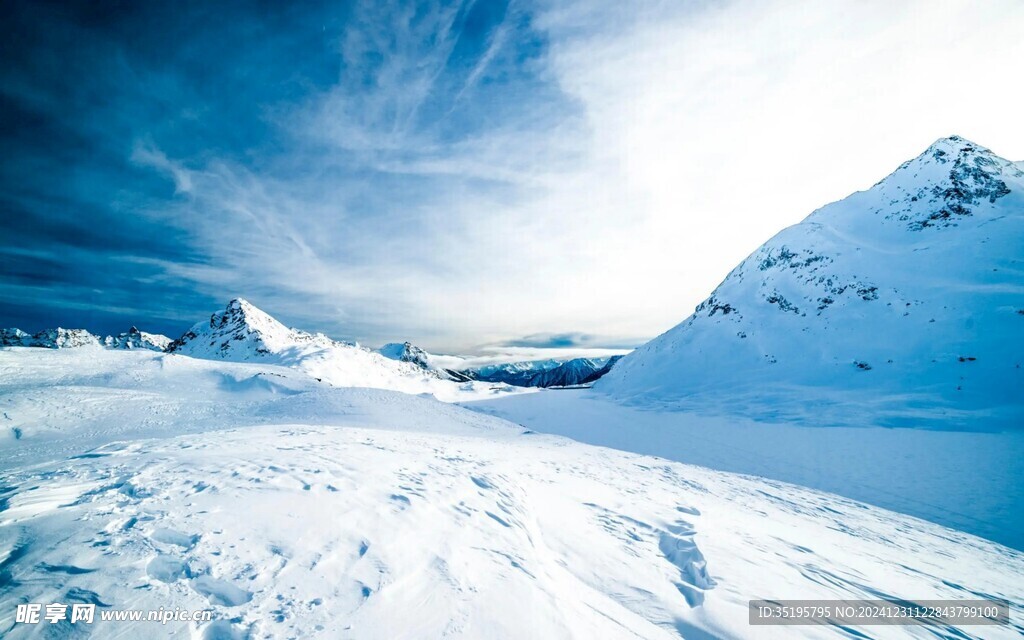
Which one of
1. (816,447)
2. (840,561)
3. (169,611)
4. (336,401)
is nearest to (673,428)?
(816,447)

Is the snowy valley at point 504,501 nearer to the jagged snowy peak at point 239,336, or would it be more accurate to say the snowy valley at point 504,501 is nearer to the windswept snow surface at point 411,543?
the windswept snow surface at point 411,543

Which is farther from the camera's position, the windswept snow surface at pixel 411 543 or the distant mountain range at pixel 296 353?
the distant mountain range at pixel 296 353

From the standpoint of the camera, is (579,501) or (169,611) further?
(579,501)

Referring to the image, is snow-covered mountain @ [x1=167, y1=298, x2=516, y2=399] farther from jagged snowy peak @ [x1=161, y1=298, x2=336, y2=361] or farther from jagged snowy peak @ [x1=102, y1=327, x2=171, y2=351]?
jagged snowy peak @ [x1=102, y1=327, x2=171, y2=351]

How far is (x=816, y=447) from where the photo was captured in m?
18.3

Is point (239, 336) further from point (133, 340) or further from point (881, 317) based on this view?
point (133, 340)

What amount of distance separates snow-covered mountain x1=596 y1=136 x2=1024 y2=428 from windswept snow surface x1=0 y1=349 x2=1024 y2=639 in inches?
847

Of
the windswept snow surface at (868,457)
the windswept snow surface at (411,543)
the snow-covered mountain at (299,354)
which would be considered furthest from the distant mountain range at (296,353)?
the windswept snow surface at (411,543)

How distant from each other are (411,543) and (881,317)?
44394 millimetres

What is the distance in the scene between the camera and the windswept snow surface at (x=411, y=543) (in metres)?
3.19

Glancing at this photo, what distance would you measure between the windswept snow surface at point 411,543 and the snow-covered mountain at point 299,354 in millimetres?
35061

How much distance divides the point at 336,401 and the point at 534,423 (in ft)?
44.2

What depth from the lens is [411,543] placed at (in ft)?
14.6

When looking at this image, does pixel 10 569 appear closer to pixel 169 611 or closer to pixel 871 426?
pixel 169 611
